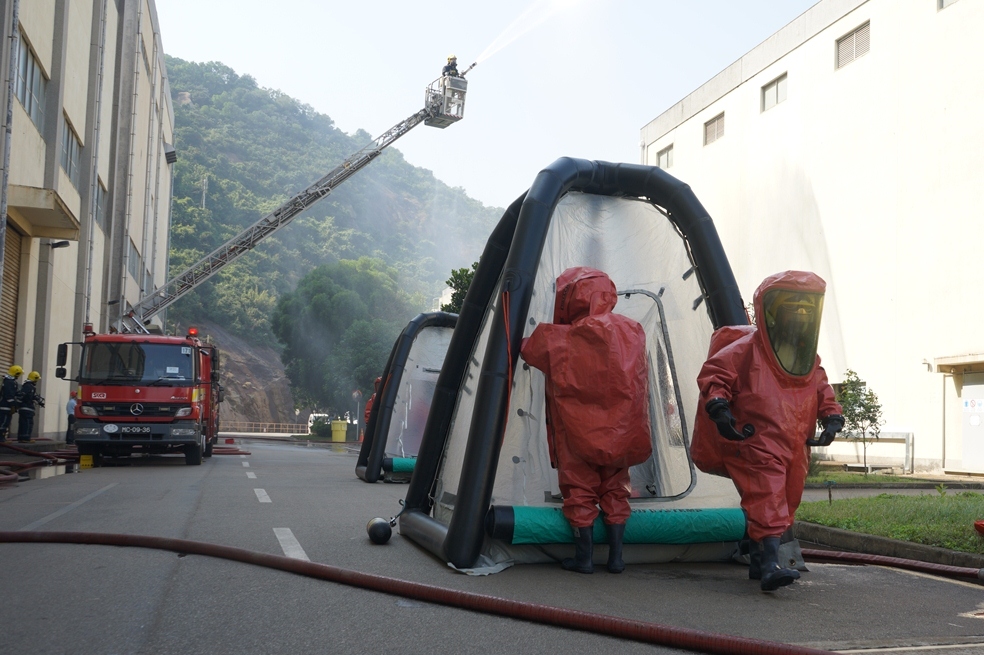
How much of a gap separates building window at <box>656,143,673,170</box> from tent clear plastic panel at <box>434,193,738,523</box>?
34196mm

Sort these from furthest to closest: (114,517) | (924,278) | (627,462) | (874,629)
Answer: (924,278) → (114,517) → (627,462) → (874,629)

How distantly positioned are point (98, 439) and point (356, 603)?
13232mm

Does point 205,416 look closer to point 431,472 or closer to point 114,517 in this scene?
point 114,517

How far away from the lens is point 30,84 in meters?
22.2

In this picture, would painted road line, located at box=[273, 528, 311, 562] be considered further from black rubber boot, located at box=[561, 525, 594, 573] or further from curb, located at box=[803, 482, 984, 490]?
curb, located at box=[803, 482, 984, 490]

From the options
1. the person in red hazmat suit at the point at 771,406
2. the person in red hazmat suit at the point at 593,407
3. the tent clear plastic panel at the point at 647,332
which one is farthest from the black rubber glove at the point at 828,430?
the tent clear plastic panel at the point at 647,332

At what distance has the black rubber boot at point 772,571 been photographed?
5504 millimetres

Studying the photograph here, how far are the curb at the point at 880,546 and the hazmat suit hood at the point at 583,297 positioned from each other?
221 centimetres

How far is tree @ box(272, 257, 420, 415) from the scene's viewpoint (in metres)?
57.4

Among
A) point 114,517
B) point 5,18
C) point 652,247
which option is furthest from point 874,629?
point 5,18

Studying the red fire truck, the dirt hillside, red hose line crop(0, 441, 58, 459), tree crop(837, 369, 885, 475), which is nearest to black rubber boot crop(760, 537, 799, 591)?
the red fire truck

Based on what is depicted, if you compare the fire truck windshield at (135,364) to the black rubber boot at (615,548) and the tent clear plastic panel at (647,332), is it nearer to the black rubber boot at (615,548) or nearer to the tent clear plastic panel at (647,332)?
the tent clear plastic panel at (647,332)

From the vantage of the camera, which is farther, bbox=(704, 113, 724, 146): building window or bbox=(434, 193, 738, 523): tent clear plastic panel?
bbox=(704, 113, 724, 146): building window

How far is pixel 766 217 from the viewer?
33406mm
